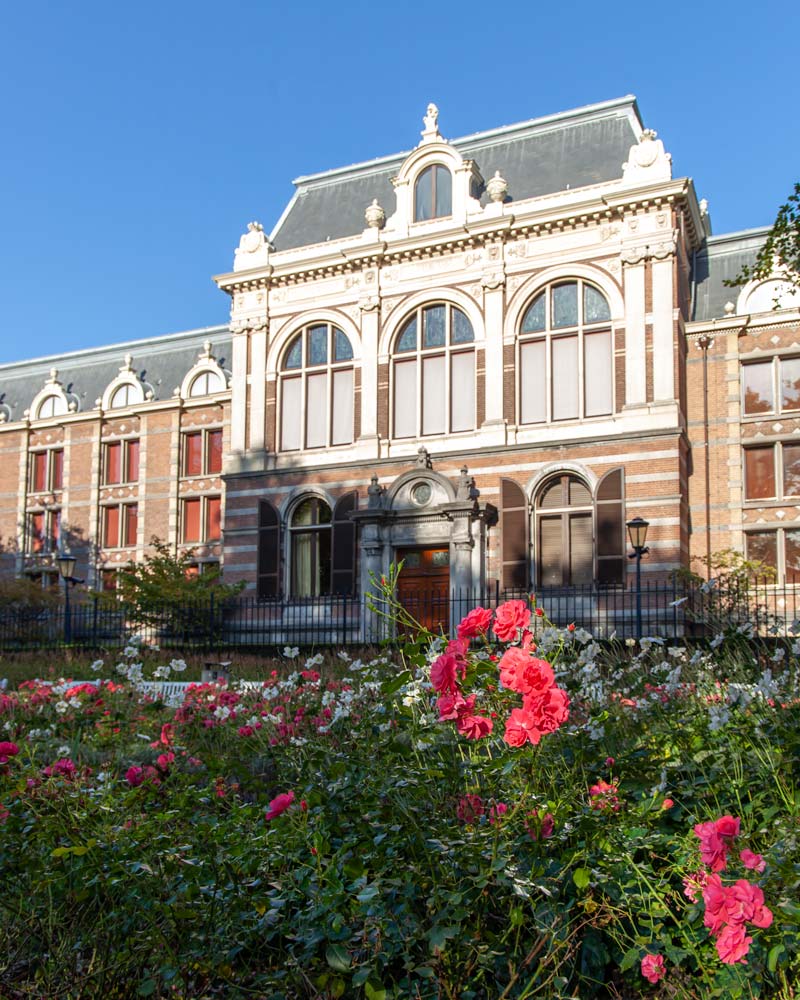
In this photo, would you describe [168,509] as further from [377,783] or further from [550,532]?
[377,783]

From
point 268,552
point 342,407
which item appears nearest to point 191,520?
point 268,552

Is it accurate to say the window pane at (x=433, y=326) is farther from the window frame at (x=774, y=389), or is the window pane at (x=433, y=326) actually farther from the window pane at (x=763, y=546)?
the window pane at (x=763, y=546)

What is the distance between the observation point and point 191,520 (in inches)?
1328

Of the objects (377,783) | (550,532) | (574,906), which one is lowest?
(574,906)

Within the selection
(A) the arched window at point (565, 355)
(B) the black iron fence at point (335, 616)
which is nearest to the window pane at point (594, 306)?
(A) the arched window at point (565, 355)

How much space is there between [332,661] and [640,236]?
50.0ft

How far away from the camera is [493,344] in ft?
83.1

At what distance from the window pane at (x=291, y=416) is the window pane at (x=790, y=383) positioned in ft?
43.1

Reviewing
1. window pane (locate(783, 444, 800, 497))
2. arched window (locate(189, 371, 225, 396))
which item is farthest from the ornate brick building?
arched window (locate(189, 371, 225, 396))

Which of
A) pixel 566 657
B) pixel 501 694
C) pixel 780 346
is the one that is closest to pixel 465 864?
pixel 501 694

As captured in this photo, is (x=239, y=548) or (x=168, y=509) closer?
(x=239, y=548)

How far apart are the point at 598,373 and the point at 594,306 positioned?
1776mm

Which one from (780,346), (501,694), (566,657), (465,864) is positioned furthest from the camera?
(780,346)

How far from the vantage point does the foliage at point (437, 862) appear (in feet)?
12.1
